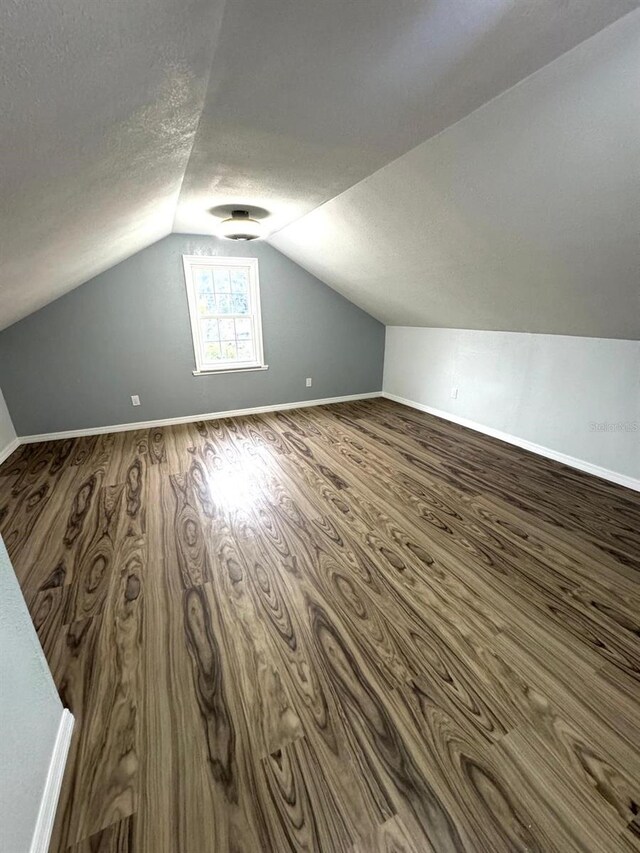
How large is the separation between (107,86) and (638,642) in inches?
102

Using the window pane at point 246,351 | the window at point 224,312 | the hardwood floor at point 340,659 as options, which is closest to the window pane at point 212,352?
the window at point 224,312

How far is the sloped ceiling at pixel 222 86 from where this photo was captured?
74 cm

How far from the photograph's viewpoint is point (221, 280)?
3.86m

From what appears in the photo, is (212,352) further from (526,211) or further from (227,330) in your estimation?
(526,211)

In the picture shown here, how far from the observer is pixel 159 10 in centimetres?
73

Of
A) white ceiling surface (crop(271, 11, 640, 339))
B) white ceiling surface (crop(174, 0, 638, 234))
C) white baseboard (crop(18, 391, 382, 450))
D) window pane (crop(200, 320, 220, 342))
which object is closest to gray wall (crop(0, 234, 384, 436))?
white baseboard (crop(18, 391, 382, 450))

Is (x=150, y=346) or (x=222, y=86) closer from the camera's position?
(x=222, y=86)

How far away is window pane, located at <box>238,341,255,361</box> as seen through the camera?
4.12 metres

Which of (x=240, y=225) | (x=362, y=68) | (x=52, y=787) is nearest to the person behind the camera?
(x=52, y=787)

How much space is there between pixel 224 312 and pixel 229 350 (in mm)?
439

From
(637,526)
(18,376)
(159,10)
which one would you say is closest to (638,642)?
(637,526)

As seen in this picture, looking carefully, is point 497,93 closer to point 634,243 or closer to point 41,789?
point 634,243

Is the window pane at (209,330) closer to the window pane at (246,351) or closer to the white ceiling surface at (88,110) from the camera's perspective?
the window pane at (246,351)

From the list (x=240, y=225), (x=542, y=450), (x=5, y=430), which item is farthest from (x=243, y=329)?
(x=542, y=450)
